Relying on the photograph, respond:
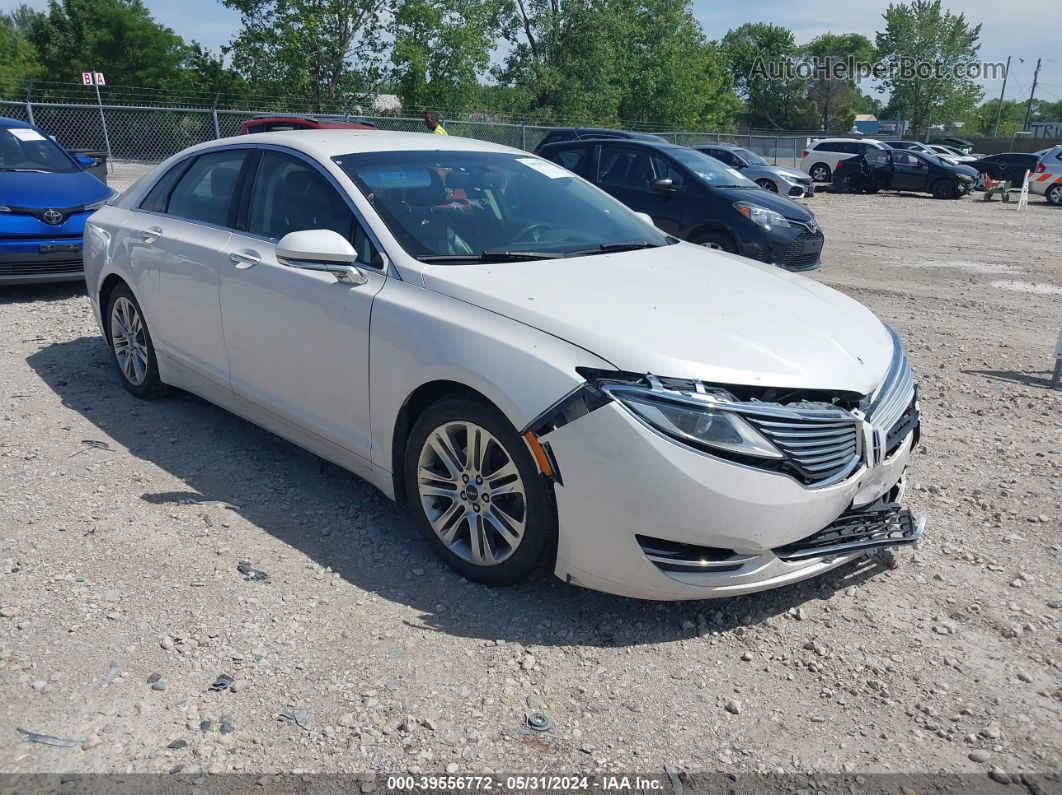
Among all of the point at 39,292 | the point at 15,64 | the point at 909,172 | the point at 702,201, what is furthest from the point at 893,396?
the point at 15,64

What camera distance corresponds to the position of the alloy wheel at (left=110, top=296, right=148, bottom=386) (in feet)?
17.8

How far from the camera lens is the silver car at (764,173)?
866 inches

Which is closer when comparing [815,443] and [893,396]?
[815,443]

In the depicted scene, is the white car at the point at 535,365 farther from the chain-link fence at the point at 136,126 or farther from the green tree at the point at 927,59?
the green tree at the point at 927,59

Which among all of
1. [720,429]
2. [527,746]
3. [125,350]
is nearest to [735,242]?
[125,350]

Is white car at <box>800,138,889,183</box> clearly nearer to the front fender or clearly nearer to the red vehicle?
the red vehicle

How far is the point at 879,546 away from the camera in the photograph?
10.9 feet

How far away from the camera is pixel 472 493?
135 inches

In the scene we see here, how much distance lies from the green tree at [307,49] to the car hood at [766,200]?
81.6 feet

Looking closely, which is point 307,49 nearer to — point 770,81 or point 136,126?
point 136,126

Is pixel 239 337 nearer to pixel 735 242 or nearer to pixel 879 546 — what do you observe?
pixel 879 546

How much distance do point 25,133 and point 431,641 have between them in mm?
8610

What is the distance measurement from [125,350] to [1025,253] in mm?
13178

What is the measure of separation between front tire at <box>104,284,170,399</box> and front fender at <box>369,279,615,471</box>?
7.52 ft
